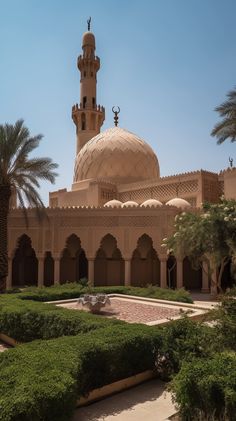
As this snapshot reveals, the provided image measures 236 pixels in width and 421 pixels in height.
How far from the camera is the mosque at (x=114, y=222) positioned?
2095cm

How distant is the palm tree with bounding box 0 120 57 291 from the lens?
659 inches

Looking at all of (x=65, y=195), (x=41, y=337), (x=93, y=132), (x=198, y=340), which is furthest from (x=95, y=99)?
(x=198, y=340)

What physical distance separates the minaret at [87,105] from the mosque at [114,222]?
227 cm

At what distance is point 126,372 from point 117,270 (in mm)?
17600

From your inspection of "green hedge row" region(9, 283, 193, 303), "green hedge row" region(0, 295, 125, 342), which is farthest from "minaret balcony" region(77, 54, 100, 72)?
"green hedge row" region(0, 295, 125, 342)

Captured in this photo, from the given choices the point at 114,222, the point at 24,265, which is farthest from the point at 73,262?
the point at 114,222

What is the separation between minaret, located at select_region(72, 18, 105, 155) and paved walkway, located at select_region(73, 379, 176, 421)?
28166 millimetres

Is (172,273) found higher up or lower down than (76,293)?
higher up

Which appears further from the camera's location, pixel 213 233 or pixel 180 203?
pixel 180 203

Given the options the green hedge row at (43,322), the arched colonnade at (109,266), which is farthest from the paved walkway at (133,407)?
the arched colonnade at (109,266)

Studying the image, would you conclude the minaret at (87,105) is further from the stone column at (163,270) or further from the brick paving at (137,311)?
the brick paving at (137,311)

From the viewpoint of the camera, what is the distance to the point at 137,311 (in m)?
12.1

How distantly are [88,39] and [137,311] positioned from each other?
28.5 metres

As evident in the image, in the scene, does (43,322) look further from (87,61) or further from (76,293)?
(87,61)
